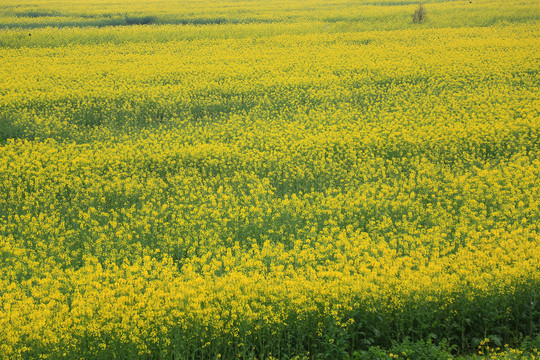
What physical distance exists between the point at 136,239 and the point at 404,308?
4.70 m

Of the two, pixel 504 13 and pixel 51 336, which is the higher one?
pixel 504 13

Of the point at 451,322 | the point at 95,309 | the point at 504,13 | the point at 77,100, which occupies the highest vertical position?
the point at 504,13

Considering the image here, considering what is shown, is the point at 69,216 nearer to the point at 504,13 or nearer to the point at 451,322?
the point at 451,322

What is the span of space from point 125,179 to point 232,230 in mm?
3507

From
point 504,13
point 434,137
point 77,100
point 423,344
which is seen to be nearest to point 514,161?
point 434,137

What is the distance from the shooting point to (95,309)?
663 cm

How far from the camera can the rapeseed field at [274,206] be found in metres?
6.51

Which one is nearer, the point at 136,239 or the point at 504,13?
the point at 136,239

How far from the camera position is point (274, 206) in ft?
33.0

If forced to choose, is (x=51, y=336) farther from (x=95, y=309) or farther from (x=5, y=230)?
(x=5, y=230)

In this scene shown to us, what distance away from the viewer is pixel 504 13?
37.4 m

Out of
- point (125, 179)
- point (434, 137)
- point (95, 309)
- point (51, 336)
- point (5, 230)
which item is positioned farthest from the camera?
point (434, 137)

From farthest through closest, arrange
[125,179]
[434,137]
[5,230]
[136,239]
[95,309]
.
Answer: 1. [434,137]
2. [125,179]
3. [5,230]
4. [136,239]
5. [95,309]

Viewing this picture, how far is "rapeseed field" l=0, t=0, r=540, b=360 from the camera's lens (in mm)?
6508
